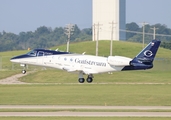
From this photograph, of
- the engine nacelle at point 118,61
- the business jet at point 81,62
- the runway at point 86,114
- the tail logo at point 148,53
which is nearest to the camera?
the runway at point 86,114

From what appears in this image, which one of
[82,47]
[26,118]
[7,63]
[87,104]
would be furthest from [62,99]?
[82,47]

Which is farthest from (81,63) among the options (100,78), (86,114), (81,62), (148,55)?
(86,114)

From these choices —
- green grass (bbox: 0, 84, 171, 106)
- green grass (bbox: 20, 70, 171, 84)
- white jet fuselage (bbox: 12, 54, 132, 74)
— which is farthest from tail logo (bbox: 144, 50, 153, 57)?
green grass (bbox: 20, 70, 171, 84)

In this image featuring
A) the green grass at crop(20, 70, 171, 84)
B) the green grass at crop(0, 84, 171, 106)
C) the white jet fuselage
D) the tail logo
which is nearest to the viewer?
the green grass at crop(0, 84, 171, 106)

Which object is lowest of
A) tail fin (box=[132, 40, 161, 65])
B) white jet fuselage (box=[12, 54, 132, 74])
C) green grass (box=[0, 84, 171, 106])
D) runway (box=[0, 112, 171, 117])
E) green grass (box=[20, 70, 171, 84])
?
green grass (box=[20, 70, 171, 84])

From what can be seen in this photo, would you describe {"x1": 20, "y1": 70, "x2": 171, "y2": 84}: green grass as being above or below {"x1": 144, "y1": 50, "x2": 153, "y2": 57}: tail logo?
below

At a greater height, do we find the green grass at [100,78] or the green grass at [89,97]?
the green grass at [89,97]

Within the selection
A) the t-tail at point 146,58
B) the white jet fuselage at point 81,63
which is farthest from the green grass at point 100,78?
the t-tail at point 146,58

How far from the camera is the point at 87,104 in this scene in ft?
133

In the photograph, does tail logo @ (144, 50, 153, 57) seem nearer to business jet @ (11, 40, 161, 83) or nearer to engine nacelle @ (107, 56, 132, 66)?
business jet @ (11, 40, 161, 83)

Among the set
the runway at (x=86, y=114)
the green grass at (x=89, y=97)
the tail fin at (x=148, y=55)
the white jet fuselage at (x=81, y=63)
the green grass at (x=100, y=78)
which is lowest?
the green grass at (x=100, y=78)

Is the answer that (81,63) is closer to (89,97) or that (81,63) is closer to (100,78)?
(100,78)

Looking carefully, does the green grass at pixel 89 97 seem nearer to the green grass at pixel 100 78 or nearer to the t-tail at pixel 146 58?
the t-tail at pixel 146 58

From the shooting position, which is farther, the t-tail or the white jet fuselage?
the white jet fuselage
